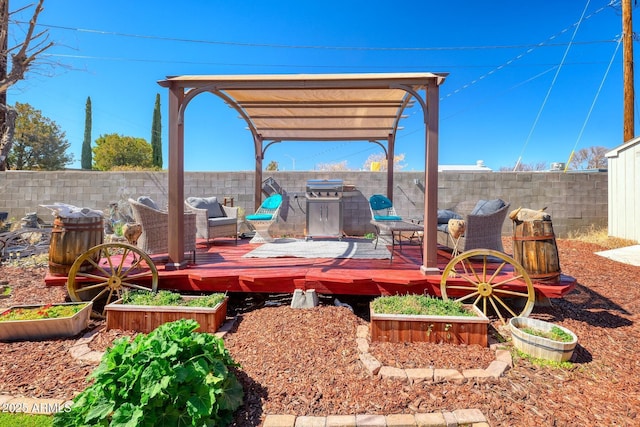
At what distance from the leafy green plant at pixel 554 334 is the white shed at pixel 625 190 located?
6240 millimetres

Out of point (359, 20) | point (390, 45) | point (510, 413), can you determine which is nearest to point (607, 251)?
point (510, 413)

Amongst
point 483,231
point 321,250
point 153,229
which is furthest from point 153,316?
point 483,231

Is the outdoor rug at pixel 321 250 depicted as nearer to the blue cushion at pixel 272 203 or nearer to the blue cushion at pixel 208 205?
the blue cushion at pixel 272 203

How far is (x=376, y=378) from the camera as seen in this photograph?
6.81ft

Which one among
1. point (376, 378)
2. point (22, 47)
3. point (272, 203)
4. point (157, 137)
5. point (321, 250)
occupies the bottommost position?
point (376, 378)

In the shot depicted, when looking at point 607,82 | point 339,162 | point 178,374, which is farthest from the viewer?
point 339,162

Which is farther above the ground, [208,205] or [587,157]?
[587,157]

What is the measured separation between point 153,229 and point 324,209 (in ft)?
9.42

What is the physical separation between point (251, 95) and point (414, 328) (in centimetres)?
349

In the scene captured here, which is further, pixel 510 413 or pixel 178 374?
pixel 510 413

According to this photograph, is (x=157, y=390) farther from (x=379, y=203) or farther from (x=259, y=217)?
(x=379, y=203)

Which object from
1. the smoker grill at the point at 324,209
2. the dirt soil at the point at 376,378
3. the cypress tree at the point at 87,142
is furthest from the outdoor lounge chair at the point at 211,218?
the cypress tree at the point at 87,142

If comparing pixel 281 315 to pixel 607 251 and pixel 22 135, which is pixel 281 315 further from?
pixel 22 135

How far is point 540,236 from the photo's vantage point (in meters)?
2.94
